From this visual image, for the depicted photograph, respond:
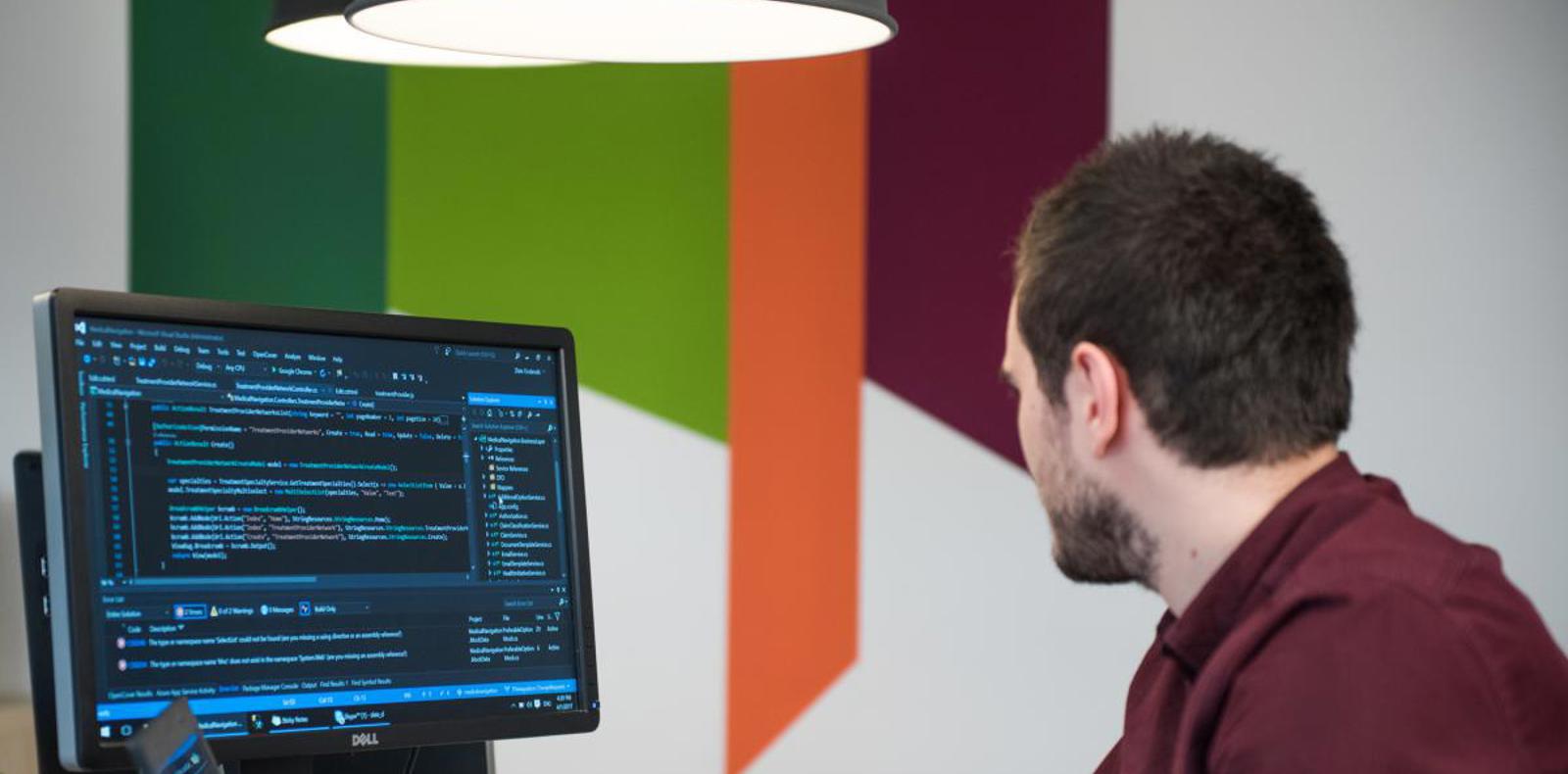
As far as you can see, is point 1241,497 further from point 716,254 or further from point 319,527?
point 716,254

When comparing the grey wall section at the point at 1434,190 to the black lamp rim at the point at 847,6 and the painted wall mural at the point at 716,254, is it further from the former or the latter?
the black lamp rim at the point at 847,6

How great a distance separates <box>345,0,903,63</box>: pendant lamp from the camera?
5.45 ft

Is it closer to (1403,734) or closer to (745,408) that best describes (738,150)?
(745,408)

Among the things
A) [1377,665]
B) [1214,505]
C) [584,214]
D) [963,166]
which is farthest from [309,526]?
[963,166]

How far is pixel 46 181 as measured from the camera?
2689 mm

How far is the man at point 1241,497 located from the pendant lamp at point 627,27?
37 cm

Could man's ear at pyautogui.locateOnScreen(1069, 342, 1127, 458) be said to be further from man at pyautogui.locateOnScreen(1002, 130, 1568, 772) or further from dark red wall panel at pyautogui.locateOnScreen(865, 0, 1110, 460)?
dark red wall panel at pyautogui.locateOnScreen(865, 0, 1110, 460)

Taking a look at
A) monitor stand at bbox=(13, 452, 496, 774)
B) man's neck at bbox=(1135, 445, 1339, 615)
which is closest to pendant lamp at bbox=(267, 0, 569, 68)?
monitor stand at bbox=(13, 452, 496, 774)

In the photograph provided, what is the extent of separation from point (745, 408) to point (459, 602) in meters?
1.69

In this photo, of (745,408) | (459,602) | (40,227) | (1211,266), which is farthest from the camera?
(745,408)

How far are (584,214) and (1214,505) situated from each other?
2.13m

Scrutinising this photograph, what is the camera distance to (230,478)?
159cm

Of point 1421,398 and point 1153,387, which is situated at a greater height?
point 1153,387

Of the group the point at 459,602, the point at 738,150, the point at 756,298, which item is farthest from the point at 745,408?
the point at 459,602
